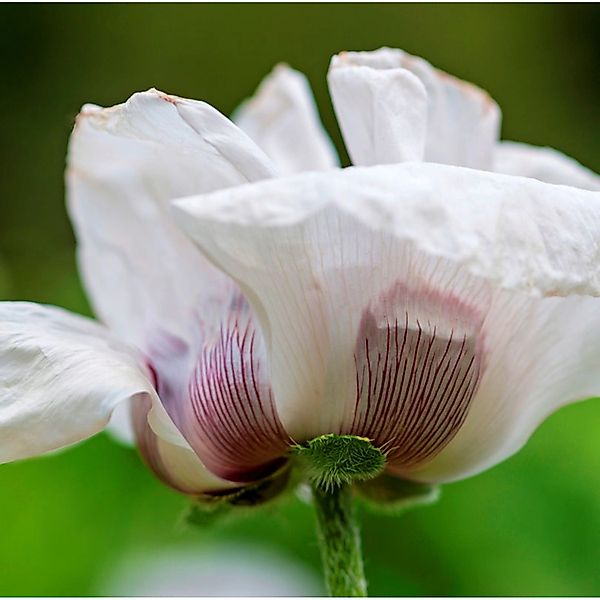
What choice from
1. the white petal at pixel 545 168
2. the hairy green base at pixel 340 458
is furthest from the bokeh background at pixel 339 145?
the hairy green base at pixel 340 458

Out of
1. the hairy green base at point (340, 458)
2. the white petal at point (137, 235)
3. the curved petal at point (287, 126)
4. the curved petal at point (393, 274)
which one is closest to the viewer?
the curved petal at point (393, 274)

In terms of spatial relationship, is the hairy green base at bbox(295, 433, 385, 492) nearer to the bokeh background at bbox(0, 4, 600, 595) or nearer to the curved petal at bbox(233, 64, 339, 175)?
the curved petal at bbox(233, 64, 339, 175)

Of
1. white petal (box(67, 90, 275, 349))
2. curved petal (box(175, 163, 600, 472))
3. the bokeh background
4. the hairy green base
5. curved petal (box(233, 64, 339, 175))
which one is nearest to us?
curved petal (box(175, 163, 600, 472))

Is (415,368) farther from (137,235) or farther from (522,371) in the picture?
(137,235)

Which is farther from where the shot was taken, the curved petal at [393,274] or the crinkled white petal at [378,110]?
the crinkled white petal at [378,110]

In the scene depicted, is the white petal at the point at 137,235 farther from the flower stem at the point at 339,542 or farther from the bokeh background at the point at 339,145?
the bokeh background at the point at 339,145

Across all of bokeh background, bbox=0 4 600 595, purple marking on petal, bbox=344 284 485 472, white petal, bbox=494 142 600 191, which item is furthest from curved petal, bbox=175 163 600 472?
bokeh background, bbox=0 4 600 595
